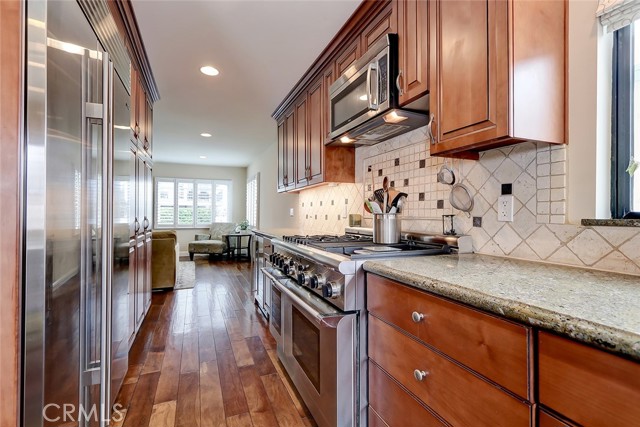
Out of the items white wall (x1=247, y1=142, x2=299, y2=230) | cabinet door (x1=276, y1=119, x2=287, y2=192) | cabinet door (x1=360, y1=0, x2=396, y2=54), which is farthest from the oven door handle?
white wall (x1=247, y1=142, x2=299, y2=230)

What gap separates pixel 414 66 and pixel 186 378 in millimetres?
2308

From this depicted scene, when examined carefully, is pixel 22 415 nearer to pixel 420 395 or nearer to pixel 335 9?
pixel 420 395

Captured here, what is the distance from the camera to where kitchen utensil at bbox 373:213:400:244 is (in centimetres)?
173

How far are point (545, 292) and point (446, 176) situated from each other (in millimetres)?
967

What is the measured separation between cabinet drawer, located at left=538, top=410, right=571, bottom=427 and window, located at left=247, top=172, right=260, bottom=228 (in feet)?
21.4

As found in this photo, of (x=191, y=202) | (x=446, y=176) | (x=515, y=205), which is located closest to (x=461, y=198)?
(x=446, y=176)

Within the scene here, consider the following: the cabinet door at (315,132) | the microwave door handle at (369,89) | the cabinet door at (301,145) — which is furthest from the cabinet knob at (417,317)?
the cabinet door at (301,145)

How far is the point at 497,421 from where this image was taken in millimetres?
740

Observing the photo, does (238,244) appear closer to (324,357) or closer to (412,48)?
(324,357)

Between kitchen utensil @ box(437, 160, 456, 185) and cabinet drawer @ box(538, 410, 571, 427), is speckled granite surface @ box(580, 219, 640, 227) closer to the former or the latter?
kitchen utensil @ box(437, 160, 456, 185)

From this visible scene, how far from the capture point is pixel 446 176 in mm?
1649

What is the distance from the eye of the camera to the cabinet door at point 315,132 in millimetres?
2588

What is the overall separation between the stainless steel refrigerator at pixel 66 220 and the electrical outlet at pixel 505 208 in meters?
1.59

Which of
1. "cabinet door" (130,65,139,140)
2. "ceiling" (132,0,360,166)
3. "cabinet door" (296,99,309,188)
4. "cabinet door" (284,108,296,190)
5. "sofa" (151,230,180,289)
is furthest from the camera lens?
"sofa" (151,230,180,289)
